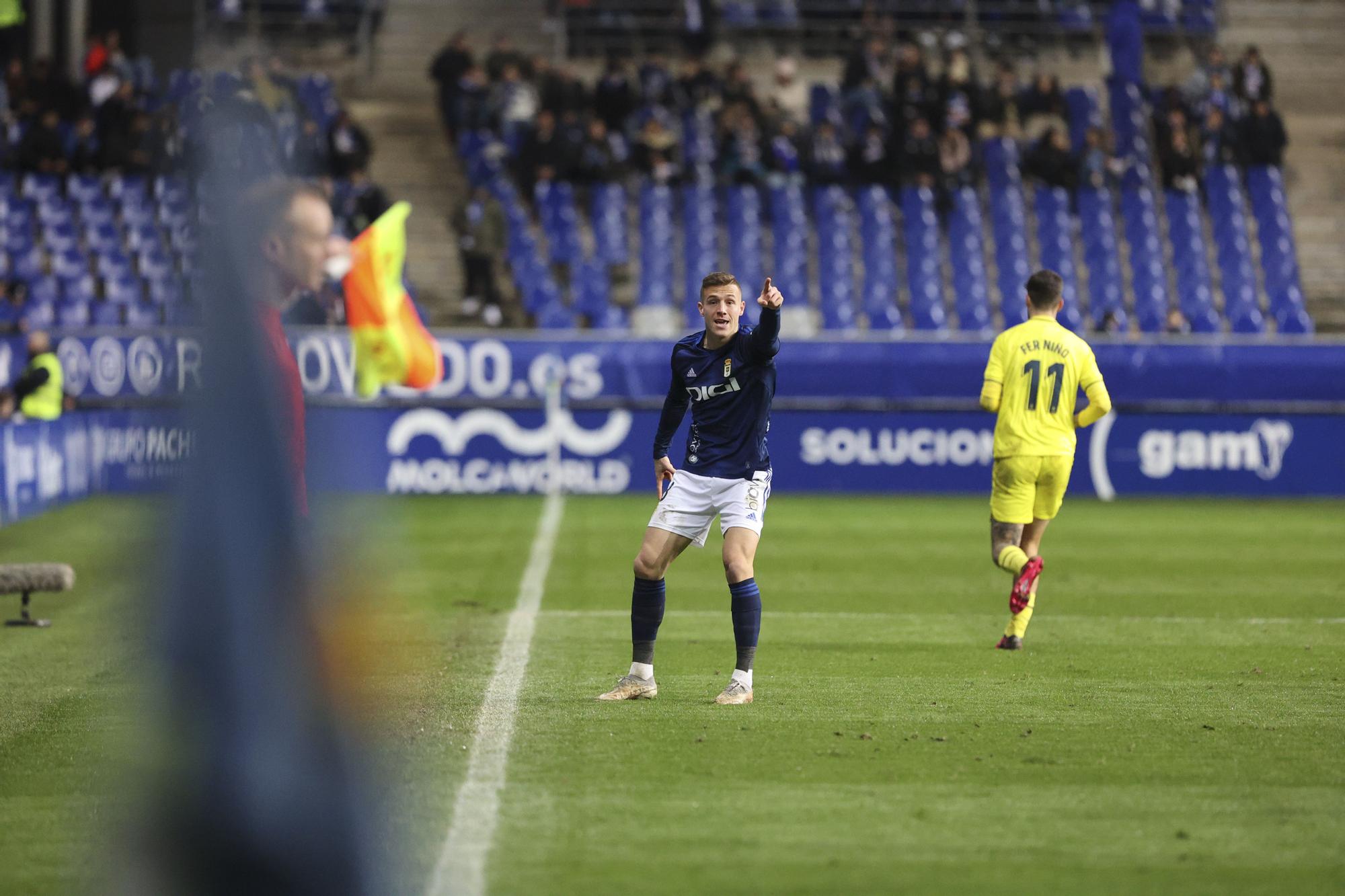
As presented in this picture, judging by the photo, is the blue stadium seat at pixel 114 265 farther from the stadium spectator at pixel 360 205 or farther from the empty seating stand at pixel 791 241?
the empty seating stand at pixel 791 241

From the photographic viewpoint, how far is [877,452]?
70.6ft

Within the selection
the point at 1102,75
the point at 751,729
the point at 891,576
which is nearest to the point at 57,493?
the point at 891,576

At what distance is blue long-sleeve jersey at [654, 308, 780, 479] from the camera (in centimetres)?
809

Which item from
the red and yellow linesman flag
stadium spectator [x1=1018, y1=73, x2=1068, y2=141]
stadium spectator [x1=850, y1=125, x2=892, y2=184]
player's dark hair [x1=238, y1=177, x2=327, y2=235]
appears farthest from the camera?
stadium spectator [x1=1018, y1=73, x2=1068, y2=141]

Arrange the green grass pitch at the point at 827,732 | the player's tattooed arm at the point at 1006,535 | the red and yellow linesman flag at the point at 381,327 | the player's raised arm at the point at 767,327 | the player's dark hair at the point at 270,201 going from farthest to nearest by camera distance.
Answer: the player's tattooed arm at the point at 1006,535, the player's raised arm at the point at 767,327, the green grass pitch at the point at 827,732, the red and yellow linesman flag at the point at 381,327, the player's dark hair at the point at 270,201

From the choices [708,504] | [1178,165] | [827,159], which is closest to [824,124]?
[827,159]

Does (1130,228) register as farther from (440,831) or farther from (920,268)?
(440,831)

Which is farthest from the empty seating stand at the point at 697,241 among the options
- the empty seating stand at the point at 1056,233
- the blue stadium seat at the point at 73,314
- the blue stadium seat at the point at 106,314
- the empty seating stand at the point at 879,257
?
the blue stadium seat at the point at 73,314

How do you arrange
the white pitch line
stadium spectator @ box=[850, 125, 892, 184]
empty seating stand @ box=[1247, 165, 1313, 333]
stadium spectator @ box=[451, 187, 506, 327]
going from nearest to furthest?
the white pitch line
stadium spectator @ box=[451, 187, 506, 327]
empty seating stand @ box=[1247, 165, 1313, 333]
stadium spectator @ box=[850, 125, 892, 184]

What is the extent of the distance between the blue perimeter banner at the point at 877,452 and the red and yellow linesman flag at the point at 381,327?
16.3m

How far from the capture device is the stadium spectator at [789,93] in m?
26.8

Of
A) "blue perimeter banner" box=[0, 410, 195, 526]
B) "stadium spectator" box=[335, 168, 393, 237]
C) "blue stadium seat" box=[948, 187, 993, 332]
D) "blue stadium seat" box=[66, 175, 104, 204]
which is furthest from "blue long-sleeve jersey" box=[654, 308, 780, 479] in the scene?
"blue stadium seat" box=[66, 175, 104, 204]

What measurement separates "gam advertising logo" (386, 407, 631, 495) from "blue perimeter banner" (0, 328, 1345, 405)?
0.98 feet

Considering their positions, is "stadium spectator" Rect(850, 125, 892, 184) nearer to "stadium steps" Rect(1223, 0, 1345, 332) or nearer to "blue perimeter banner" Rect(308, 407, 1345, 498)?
"blue perimeter banner" Rect(308, 407, 1345, 498)
